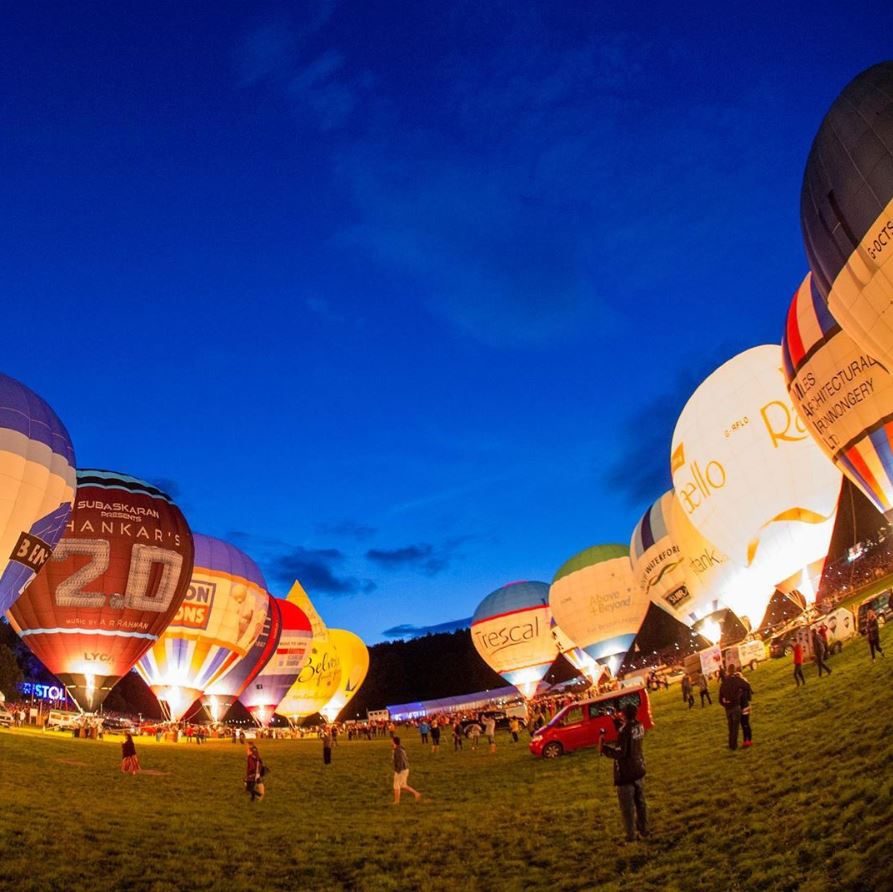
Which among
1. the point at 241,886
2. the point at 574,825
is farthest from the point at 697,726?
the point at 241,886

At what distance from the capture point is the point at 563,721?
56.8ft

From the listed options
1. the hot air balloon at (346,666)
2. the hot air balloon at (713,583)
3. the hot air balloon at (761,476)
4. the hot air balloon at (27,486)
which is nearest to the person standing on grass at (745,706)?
the hot air balloon at (761,476)

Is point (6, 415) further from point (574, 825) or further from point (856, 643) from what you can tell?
point (856, 643)

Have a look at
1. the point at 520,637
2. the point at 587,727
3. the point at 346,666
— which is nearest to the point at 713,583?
the point at 587,727

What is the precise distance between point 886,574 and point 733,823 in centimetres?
3044

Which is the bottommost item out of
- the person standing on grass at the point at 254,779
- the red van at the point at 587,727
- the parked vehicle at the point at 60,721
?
the person standing on grass at the point at 254,779

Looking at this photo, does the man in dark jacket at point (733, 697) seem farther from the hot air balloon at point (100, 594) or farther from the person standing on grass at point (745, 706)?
the hot air balloon at point (100, 594)

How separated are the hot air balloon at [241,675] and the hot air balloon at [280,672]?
5.55 metres

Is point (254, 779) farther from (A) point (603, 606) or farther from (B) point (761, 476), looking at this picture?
(A) point (603, 606)

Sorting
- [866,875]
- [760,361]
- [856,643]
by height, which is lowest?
[866,875]

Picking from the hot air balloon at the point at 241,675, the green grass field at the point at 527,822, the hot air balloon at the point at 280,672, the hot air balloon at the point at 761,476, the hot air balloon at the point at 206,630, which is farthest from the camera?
the hot air balloon at the point at 280,672

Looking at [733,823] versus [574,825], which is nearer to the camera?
[733,823]

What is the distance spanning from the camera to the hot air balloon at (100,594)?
22734mm

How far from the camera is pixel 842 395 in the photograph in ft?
59.2
